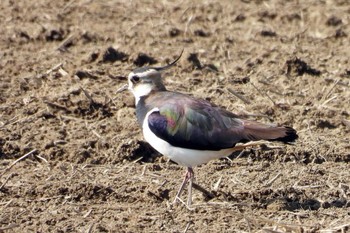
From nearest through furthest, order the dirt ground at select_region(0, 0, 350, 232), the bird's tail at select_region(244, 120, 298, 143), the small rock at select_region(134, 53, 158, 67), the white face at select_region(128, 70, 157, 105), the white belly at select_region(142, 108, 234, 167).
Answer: the dirt ground at select_region(0, 0, 350, 232) → the bird's tail at select_region(244, 120, 298, 143) → the white belly at select_region(142, 108, 234, 167) → the white face at select_region(128, 70, 157, 105) → the small rock at select_region(134, 53, 158, 67)

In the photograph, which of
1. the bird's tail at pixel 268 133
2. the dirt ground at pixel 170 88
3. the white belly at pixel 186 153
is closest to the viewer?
the dirt ground at pixel 170 88

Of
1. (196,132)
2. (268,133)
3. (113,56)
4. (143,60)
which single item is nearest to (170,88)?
(143,60)

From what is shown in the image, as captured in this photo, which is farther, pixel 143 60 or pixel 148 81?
pixel 143 60

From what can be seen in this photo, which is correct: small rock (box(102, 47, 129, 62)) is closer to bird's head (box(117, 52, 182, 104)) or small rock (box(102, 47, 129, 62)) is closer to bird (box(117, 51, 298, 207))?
bird's head (box(117, 52, 182, 104))

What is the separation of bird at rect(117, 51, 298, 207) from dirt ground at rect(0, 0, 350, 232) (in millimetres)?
342

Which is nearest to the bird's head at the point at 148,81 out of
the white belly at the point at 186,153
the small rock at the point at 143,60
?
the white belly at the point at 186,153

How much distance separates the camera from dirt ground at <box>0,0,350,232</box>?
806 cm

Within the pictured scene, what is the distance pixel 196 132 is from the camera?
8367mm

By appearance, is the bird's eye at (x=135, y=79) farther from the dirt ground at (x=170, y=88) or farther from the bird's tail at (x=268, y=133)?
the bird's tail at (x=268, y=133)

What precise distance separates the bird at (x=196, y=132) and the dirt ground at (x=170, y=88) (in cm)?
34

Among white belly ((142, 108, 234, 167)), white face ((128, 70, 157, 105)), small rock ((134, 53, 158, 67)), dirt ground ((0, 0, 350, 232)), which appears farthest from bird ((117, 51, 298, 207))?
small rock ((134, 53, 158, 67))

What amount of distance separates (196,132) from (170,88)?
87.6 inches

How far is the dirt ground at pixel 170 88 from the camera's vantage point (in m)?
8.06

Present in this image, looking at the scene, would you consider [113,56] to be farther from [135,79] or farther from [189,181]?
[189,181]
